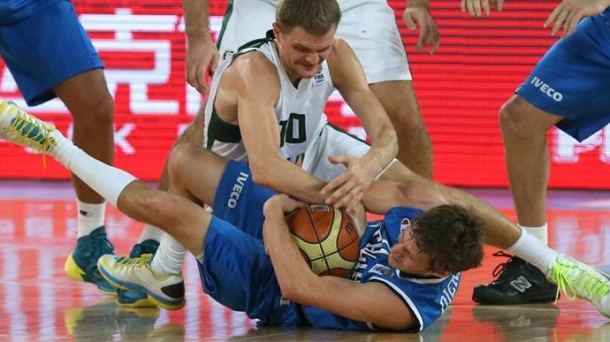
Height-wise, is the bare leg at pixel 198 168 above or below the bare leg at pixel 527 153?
above

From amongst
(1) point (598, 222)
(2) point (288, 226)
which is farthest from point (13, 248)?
(1) point (598, 222)

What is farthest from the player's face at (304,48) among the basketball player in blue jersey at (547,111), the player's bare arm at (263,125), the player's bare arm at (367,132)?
the basketball player in blue jersey at (547,111)

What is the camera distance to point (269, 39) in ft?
18.2

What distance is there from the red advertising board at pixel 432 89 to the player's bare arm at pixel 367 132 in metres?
4.68

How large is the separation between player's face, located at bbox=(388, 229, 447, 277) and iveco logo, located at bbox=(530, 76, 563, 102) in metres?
1.52

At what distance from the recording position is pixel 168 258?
556cm

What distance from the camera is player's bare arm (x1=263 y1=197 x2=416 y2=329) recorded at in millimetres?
4930

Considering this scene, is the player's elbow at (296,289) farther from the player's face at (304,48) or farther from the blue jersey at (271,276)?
the player's face at (304,48)

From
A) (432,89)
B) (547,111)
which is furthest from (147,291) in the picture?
(432,89)

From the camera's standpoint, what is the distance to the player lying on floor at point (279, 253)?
4.92 meters

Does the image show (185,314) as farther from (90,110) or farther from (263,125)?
(90,110)

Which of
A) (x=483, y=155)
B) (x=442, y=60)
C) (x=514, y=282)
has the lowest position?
(x=483, y=155)

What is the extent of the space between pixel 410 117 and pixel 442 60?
3970mm

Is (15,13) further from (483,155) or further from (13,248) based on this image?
(483,155)
